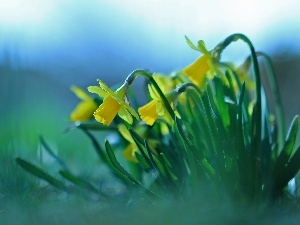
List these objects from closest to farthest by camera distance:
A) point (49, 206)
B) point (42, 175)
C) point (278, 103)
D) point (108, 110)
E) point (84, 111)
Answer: point (49, 206) < point (108, 110) < point (42, 175) < point (278, 103) < point (84, 111)

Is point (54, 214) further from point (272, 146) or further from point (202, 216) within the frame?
point (272, 146)

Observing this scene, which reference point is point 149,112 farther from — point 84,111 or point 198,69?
point 84,111

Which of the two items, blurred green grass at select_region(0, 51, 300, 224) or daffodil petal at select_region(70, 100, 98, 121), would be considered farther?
daffodil petal at select_region(70, 100, 98, 121)

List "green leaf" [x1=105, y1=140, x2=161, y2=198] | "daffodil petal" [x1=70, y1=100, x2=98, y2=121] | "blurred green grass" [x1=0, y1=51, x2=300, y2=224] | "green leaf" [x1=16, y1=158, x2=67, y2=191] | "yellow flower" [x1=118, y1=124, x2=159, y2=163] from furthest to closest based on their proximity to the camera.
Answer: "daffodil petal" [x1=70, y1=100, x2=98, y2=121] < "yellow flower" [x1=118, y1=124, x2=159, y2=163] < "green leaf" [x1=16, y1=158, x2=67, y2=191] < "green leaf" [x1=105, y1=140, x2=161, y2=198] < "blurred green grass" [x1=0, y1=51, x2=300, y2=224]

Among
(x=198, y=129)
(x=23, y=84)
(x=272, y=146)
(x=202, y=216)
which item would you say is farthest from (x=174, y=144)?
(x=202, y=216)

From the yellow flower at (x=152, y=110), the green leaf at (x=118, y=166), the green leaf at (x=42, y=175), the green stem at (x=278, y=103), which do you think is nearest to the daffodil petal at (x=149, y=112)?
the yellow flower at (x=152, y=110)

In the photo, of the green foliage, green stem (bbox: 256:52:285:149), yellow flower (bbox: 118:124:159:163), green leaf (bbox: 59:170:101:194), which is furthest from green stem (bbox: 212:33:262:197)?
green leaf (bbox: 59:170:101:194)

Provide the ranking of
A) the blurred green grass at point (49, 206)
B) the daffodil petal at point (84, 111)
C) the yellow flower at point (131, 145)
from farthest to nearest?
the daffodil petal at point (84, 111) < the yellow flower at point (131, 145) < the blurred green grass at point (49, 206)

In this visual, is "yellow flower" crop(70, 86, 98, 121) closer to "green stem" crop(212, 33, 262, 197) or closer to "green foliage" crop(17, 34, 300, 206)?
"green foliage" crop(17, 34, 300, 206)

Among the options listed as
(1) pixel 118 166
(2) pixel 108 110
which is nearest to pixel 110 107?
(2) pixel 108 110

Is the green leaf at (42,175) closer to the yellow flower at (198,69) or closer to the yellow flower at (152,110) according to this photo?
the yellow flower at (152,110)

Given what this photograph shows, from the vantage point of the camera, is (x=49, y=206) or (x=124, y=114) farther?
(x=124, y=114)
